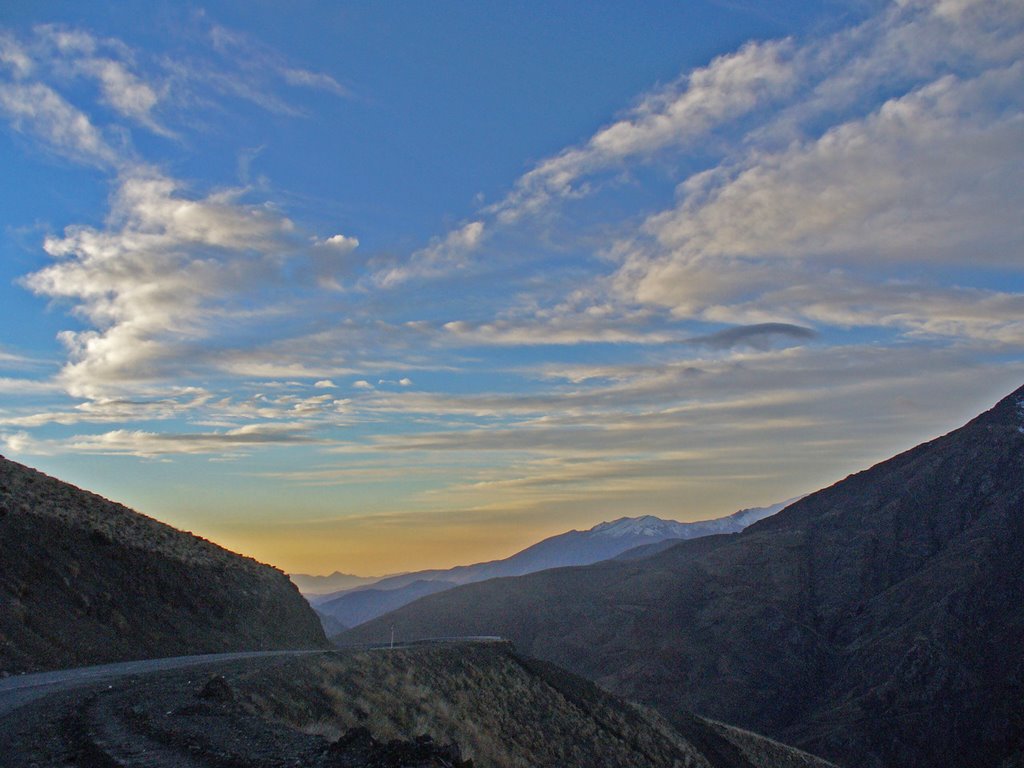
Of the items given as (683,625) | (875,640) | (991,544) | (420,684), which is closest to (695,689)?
(683,625)

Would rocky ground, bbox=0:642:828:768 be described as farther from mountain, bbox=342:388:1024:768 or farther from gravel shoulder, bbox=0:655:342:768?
mountain, bbox=342:388:1024:768

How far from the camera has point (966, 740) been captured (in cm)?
8250

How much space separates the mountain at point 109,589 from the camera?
23172 mm

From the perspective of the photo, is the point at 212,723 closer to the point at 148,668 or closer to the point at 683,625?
the point at 148,668

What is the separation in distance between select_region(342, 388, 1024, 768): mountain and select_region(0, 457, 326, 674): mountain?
241 feet

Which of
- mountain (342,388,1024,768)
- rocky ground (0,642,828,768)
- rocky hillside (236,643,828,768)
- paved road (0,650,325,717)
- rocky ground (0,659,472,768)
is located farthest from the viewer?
mountain (342,388,1024,768)

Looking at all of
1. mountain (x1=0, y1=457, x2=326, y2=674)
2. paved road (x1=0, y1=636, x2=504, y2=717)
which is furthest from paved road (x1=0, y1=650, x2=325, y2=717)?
mountain (x1=0, y1=457, x2=326, y2=674)

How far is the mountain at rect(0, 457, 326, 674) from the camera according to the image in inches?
912

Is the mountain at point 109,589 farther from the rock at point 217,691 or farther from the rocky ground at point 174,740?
the rocky ground at point 174,740

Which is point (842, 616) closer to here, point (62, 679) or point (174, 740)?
point (62, 679)

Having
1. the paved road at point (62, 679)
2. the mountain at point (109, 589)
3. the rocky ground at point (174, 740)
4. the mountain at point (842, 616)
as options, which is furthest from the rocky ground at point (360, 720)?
the mountain at point (842, 616)

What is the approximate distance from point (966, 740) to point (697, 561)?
58.4 meters

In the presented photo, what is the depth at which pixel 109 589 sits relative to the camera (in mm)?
28000

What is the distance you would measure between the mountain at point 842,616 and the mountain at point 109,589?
73.4 metres
